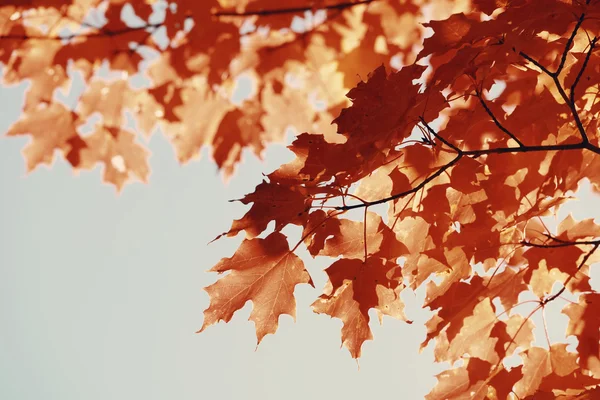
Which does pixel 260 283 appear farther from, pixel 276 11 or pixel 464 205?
pixel 276 11

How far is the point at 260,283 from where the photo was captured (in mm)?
1542

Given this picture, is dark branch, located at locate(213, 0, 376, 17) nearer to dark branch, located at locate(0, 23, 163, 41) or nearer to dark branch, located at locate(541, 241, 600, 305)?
dark branch, located at locate(0, 23, 163, 41)

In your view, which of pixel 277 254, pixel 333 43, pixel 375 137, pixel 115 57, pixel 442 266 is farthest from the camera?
pixel 333 43

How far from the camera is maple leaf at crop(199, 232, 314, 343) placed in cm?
150

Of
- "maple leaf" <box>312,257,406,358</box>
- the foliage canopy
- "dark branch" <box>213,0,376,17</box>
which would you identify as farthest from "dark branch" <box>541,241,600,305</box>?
"dark branch" <box>213,0,376,17</box>

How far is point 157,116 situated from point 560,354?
2565 mm

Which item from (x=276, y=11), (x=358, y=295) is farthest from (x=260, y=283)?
(x=276, y=11)

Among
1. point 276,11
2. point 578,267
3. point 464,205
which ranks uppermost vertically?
point 276,11

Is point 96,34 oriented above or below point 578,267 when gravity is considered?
above

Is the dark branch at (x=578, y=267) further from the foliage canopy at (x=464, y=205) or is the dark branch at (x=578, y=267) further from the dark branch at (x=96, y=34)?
the dark branch at (x=96, y=34)

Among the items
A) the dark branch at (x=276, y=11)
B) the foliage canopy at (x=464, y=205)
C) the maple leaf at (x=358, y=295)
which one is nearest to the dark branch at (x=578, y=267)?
the foliage canopy at (x=464, y=205)

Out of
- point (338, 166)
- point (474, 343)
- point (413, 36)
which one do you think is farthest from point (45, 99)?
point (474, 343)

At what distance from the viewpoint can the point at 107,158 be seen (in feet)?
11.4

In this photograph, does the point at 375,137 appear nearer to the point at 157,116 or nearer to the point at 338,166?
the point at 338,166
